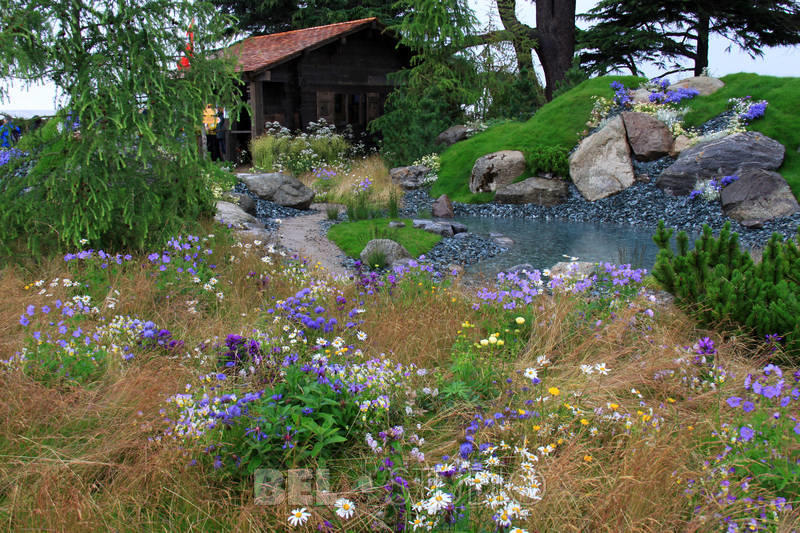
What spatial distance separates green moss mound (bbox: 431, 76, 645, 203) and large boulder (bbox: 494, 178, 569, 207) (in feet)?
1.51

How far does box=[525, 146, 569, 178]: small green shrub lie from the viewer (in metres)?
13.5

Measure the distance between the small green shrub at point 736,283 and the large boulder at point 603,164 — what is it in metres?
8.10

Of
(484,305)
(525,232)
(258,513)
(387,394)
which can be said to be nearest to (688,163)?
(525,232)

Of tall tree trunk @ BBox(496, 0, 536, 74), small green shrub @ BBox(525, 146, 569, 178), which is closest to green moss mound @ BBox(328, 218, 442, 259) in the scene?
small green shrub @ BBox(525, 146, 569, 178)

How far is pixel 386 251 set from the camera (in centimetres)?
805

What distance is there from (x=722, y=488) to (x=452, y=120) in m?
17.0

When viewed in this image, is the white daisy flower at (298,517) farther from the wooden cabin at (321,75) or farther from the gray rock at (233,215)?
the wooden cabin at (321,75)

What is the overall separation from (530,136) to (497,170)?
1.56 metres

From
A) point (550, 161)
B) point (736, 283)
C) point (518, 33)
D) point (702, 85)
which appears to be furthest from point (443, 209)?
point (518, 33)

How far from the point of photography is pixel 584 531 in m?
2.39

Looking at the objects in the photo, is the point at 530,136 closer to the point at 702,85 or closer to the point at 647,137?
the point at 647,137

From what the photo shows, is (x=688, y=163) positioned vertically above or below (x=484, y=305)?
above

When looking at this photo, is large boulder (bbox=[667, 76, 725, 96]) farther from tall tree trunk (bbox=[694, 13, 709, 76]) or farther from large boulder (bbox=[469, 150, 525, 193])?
tall tree trunk (bbox=[694, 13, 709, 76])

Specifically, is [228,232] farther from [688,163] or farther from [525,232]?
[688,163]
